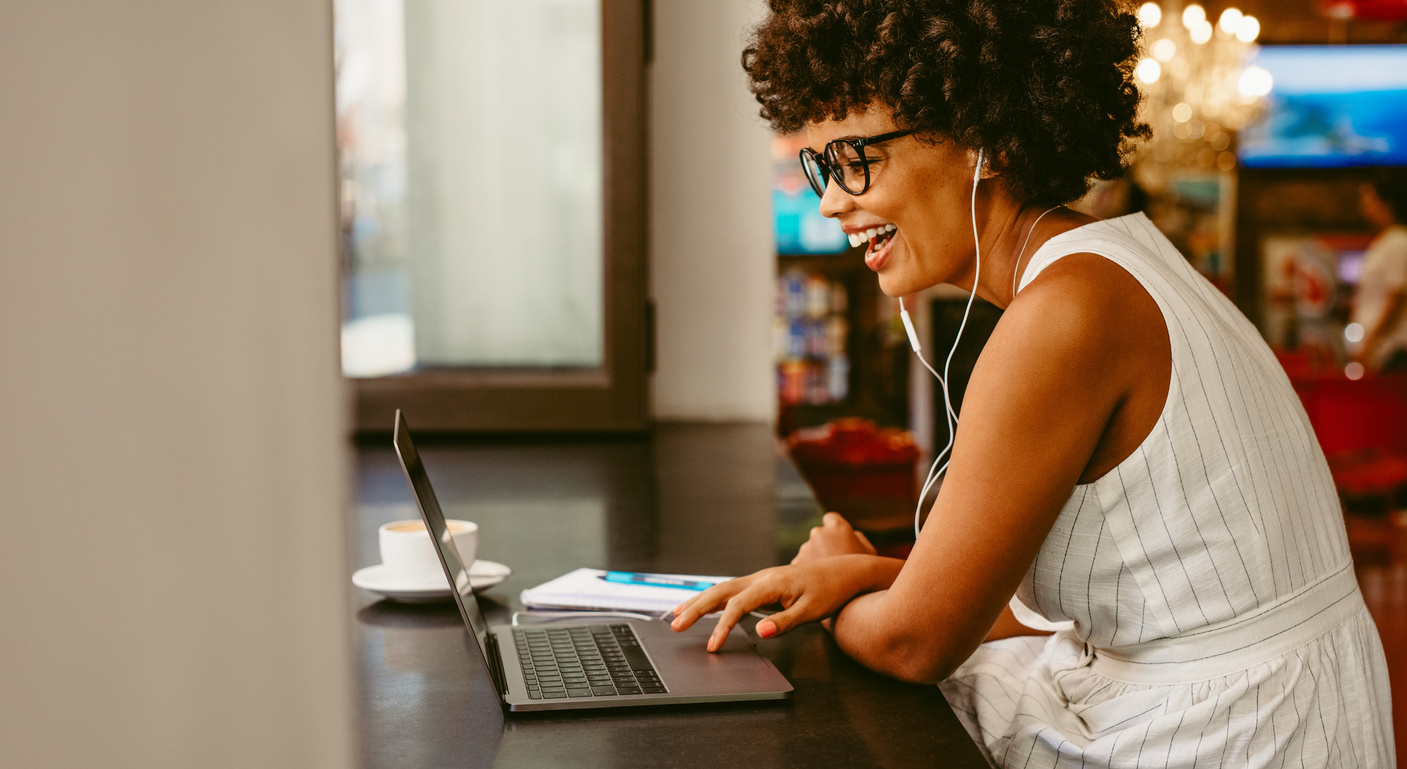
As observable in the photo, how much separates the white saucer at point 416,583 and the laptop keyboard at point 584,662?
6.6 inches

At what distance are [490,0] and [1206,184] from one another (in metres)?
6.49

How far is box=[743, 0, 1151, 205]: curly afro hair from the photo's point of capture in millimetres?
1116

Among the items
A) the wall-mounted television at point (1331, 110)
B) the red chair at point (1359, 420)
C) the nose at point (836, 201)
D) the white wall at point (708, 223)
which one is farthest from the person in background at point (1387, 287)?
the nose at point (836, 201)

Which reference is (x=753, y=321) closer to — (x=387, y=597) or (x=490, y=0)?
(x=490, y=0)

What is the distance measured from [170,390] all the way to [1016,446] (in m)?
0.86

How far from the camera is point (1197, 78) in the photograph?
571 centimetres

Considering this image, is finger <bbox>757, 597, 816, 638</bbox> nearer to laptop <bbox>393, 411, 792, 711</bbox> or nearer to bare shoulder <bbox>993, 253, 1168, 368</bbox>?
laptop <bbox>393, 411, 792, 711</bbox>

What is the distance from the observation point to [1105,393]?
0.98 metres

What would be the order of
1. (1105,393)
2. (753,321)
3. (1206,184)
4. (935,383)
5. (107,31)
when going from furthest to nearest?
(1206,184)
(935,383)
(753,321)
(1105,393)
(107,31)

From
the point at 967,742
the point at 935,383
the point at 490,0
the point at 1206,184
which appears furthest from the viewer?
the point at 1206,184

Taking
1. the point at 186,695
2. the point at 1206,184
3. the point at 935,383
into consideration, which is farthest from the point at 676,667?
the point at 1206,184

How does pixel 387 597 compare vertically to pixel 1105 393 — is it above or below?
below

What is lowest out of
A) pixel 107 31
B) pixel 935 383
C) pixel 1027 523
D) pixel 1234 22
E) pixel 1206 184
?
pixel 935 383

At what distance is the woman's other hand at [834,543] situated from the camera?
127cm
